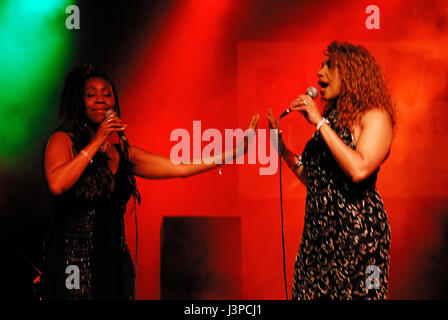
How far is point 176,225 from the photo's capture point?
3.20 m

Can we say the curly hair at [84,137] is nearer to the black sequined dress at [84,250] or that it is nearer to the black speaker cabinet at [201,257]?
the black sequined dress at [84,250]

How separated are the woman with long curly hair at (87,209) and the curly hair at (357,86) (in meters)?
0.98

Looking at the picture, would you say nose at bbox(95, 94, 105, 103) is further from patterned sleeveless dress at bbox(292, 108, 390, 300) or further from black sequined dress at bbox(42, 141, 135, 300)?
patterned sleeveless dress at bbox(292, 108, 390, 300)

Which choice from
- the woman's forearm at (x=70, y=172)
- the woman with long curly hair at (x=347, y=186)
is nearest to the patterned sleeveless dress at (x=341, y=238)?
the woman with long curly hair at (x=347, y=186)

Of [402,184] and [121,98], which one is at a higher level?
[121,98]

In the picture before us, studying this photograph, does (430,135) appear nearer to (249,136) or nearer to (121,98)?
(249,136)

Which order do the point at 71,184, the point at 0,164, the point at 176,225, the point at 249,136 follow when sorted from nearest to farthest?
the point at 71,184
the point at 249,136
the point at 176,225
the point at 0,164

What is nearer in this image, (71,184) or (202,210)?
(71,184)

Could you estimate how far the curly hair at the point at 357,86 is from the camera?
213 cm

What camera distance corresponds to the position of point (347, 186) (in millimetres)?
2102

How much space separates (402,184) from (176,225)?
5.80 ft

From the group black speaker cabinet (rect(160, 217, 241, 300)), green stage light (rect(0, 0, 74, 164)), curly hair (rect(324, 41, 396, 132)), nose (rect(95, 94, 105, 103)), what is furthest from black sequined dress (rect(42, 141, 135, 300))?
green stage light (rect(0, 0, 74, 164))

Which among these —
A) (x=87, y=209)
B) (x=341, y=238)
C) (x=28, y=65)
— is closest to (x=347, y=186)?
(x=341, y=238)
